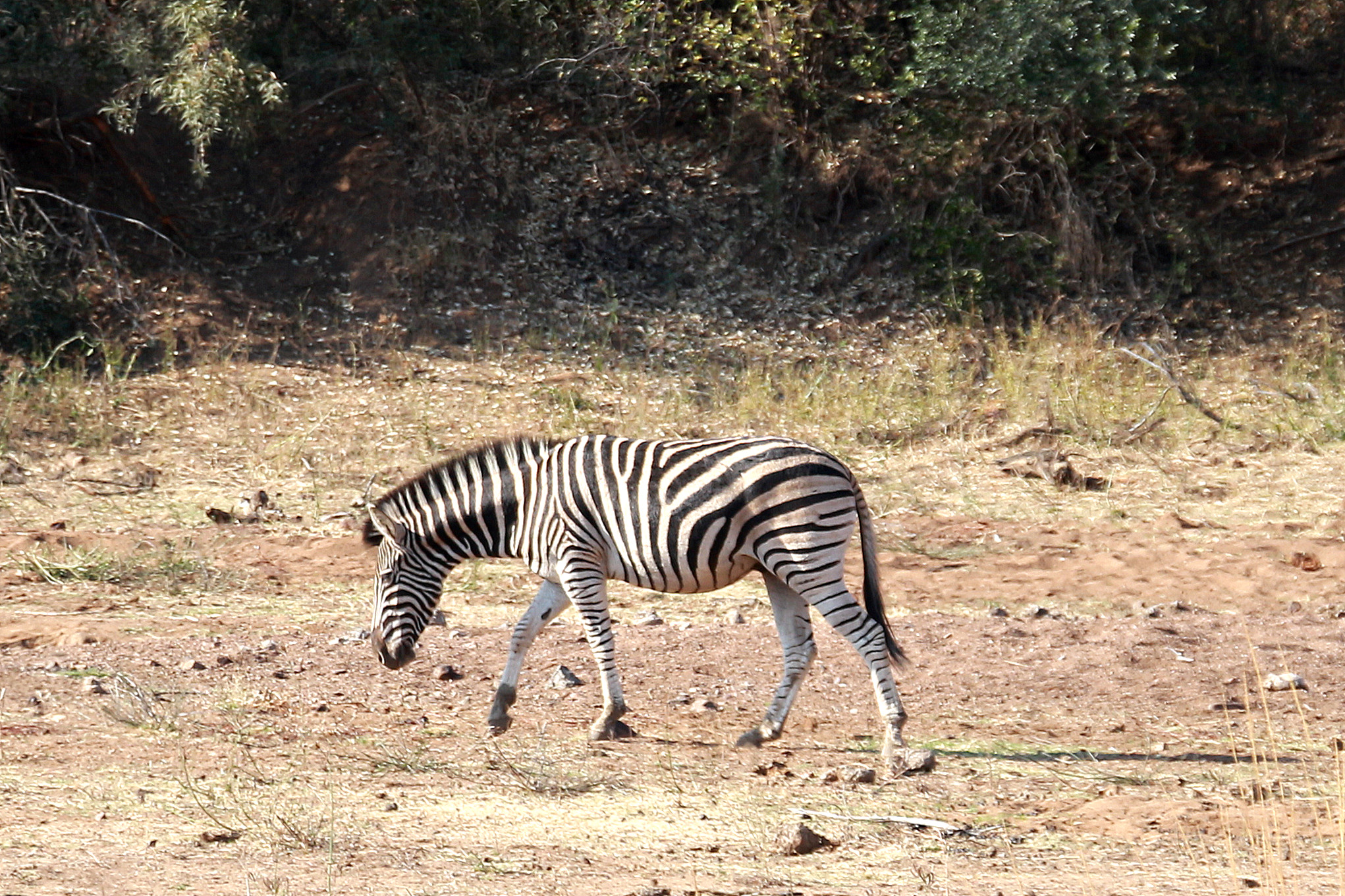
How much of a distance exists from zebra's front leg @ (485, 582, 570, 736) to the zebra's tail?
57.0 inches

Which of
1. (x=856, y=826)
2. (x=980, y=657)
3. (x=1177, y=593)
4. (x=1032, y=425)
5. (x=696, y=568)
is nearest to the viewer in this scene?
(x=856, y=826)

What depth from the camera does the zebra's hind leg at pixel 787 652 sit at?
6379mm

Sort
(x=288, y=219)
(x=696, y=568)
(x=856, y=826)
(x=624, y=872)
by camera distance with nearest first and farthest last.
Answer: (x=624, y=872) → (x=856, y=826) → (x=696, y=568) → (x=288, y=219)

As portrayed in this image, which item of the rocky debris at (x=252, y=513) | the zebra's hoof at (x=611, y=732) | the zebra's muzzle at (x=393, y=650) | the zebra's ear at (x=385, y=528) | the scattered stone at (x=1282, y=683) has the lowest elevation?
the rocky debris at (x=252, y=513)

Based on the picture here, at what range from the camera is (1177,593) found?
9.00 metres

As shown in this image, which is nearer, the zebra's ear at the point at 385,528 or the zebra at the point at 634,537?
the zebra at the point at 634,537

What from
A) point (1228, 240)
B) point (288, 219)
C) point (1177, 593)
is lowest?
point (1177, 593)

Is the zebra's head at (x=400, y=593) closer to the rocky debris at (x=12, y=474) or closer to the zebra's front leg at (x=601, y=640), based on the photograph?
the zebra's front leg at (x=601, y=640)

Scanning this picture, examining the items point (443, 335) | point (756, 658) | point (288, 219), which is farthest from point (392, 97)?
point (756, 658)

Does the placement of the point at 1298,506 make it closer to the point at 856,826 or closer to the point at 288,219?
the point at 856,826

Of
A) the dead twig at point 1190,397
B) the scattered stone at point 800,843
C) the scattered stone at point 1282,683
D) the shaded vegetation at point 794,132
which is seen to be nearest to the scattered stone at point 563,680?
the scattered stone at point 800,843

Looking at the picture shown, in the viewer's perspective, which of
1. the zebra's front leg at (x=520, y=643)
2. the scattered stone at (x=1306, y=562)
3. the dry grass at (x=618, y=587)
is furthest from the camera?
the scattered stone at (x=1306, y=562)

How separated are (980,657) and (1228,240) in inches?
481

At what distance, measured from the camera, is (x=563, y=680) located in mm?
7371
